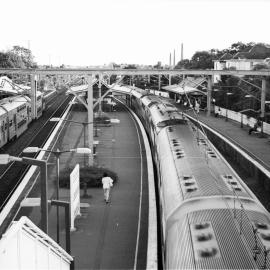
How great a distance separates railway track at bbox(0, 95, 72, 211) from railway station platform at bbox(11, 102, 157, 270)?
61.0 inches

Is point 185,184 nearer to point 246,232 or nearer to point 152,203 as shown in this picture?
point 246,232

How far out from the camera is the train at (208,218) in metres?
8.98

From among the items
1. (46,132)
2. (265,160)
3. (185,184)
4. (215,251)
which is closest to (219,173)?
(185,184)

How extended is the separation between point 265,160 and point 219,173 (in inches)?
528

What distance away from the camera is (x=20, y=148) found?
32656mm

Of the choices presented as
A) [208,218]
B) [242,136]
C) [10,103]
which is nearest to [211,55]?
[242,136]

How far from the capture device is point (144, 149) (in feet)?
101

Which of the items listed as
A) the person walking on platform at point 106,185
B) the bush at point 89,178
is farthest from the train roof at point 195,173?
the bush at point 89,178

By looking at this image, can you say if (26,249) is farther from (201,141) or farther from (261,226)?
(201,141)

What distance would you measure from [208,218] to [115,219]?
6913 millimetres

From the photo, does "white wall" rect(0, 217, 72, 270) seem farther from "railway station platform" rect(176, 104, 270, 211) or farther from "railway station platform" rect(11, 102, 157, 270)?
"railway station platform" rect(176, 104, 270, 211)

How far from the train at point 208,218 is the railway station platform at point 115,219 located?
1653 mm

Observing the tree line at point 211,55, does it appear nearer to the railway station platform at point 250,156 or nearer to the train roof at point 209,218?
the railway station platform at point 250,156

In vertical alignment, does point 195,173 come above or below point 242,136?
above
